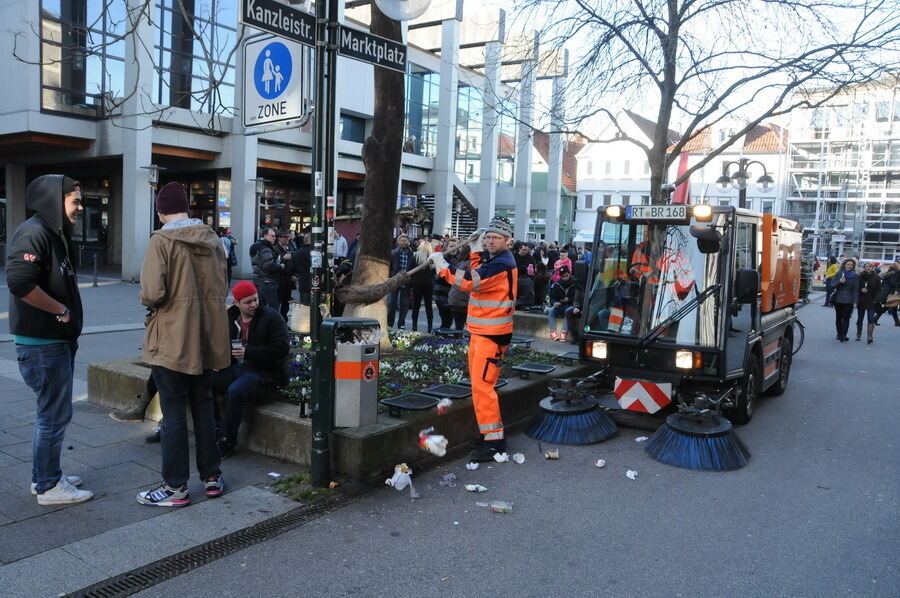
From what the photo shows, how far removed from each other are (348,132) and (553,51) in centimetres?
1764

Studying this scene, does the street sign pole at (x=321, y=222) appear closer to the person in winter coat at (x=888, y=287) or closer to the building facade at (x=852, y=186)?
the person in winter coat at (x=888, y=287)

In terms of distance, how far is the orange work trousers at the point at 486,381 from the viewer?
5.67 metres

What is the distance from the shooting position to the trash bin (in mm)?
5109

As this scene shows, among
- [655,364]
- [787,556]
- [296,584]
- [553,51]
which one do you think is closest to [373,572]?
[296,584]

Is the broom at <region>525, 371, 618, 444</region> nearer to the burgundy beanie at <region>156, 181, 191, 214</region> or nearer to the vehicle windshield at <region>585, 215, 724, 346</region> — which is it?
the vehicle windshield at <region>585, 215, 724, 346</region>

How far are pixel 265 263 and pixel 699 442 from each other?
735 centimetres

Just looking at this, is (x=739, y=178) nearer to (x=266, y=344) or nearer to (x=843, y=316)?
(x=843, y=316)

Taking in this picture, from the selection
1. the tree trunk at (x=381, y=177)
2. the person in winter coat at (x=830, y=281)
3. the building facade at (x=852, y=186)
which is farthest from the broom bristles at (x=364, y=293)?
the building facade at (x=852, y=186)

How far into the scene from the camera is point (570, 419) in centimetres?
648

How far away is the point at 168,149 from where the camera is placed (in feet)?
71.7

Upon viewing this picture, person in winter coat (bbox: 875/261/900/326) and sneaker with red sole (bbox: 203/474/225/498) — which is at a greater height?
person in winter coat (bbox: 875/261/900/326)

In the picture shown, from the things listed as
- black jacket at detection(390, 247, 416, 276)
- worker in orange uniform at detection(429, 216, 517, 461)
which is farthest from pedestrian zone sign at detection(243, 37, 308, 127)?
black jacket at detection(390, 247, 416, 276)

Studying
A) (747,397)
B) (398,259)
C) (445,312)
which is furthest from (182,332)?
(398,259)

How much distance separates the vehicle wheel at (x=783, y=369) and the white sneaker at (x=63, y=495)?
25.8ft
